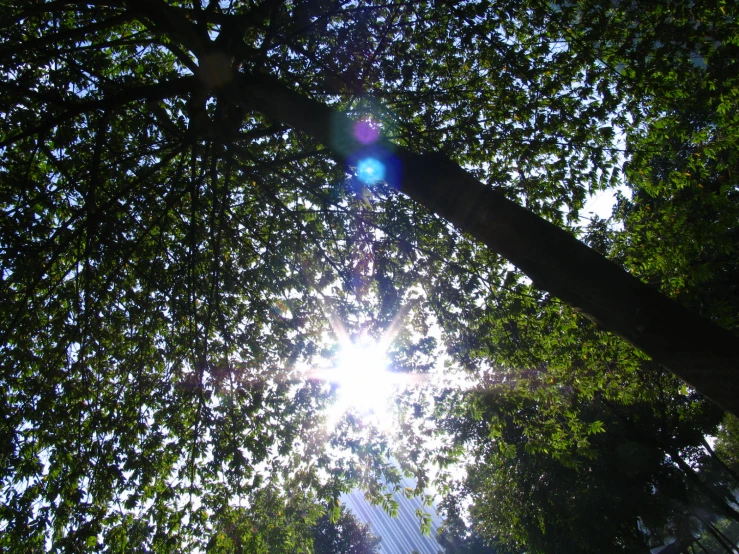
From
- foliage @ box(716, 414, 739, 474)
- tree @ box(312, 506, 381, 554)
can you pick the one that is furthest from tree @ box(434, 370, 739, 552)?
tree @ box(312, 506, 381, 554)

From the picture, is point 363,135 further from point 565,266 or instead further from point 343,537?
point 343,537

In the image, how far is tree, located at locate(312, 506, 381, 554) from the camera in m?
37.7

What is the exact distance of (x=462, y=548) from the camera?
46.1 meters

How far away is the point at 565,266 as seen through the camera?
329cm

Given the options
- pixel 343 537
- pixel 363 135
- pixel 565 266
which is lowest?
pixel 565 266

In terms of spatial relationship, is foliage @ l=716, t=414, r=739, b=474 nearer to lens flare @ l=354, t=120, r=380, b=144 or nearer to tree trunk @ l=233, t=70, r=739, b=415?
tree trunk @ l=233, t=70, r=739, b=415

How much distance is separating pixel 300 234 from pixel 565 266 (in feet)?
16.2

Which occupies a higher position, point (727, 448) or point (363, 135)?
point (363, 135)

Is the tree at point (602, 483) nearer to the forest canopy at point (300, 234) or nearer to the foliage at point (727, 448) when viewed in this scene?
the forest canopy at point (300, 234)

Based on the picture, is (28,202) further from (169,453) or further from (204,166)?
(169,453)

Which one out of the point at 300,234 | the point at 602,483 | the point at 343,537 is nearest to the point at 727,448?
the point at 602,483

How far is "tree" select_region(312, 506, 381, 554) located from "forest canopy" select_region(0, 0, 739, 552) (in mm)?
35053

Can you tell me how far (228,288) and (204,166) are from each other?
2.10 meters

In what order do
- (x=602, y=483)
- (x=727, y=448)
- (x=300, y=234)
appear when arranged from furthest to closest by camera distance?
(x=727, y=448) → (x=602, y=483) → (x=300, y=234)
